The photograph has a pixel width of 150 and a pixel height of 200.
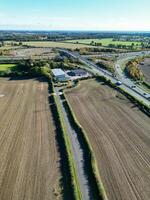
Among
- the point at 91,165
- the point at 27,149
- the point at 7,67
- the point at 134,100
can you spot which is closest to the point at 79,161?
the point at 91,165

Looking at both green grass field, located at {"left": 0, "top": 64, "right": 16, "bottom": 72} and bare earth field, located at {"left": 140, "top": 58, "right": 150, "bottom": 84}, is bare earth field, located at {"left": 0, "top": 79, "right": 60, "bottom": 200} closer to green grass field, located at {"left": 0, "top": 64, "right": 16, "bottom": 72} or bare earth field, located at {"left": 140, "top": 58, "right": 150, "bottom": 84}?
green grass field, located at {"left": 0, "top": 64, "right": 16, "bottom": 72}

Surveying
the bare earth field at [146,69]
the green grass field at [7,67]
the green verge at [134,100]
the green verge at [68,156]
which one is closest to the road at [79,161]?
the green verge at [68,156]

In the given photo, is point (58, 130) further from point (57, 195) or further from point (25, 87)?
point (25, 87)

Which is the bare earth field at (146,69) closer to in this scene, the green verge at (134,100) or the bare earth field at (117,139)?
the green verge at (134,100)

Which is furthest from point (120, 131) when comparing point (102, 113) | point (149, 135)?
point (102, 113)

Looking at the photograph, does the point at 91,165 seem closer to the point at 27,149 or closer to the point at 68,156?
the point at 68,156
